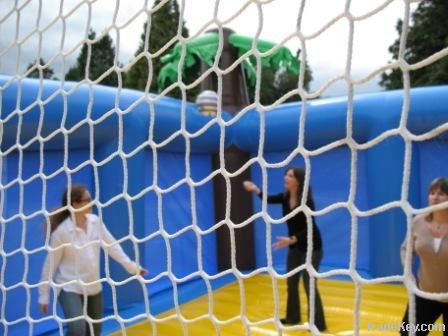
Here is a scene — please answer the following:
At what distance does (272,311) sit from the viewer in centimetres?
210

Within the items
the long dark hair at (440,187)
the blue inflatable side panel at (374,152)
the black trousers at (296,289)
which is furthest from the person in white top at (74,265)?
the blue inflatable side panel at (374,152)

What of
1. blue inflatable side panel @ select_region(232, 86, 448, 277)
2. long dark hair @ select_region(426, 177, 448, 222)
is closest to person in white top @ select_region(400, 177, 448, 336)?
long dark hair @ select_region(426, 177, 448, 222)

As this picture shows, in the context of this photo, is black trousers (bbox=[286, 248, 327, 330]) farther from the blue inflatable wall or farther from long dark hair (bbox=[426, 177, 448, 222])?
long dark hair (bbox=[426, 177, 448, 222])

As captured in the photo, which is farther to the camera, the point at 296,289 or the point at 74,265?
the point at 296,289

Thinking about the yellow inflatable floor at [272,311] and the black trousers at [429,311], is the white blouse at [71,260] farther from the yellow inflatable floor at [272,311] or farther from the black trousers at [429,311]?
the black trousers at [429,311]

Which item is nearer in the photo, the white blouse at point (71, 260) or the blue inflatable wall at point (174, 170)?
the white blouse at point (71, 260)

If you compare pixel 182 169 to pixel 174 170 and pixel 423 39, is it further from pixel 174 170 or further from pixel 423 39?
pixel 423 39

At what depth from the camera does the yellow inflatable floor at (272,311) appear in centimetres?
182

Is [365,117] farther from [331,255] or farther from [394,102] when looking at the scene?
[331,255]

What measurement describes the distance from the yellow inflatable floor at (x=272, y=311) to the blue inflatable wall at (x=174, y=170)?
15 centimetres

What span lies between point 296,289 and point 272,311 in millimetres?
292

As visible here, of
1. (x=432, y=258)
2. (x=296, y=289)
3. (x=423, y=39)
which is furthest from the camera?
(x=423, y=39)

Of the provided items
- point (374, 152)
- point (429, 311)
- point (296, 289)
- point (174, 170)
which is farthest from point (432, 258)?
point (174, 170)

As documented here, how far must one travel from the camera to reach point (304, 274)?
179 centimetres
